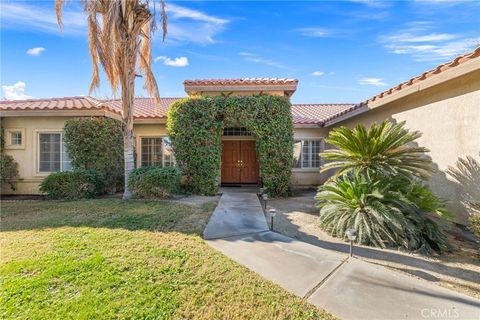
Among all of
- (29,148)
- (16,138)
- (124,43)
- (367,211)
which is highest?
(124,43)

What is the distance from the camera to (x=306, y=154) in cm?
1446

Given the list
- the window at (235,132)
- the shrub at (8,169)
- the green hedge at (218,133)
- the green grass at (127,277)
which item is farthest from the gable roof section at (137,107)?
the green grass at (127,277)

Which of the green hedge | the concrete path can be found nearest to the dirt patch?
the concrete path

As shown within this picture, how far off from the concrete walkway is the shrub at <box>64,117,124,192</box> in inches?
313

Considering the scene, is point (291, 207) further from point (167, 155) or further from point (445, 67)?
point (167, 155)

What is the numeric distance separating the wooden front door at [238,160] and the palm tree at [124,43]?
5662 millimetres

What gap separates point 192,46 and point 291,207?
953 cm

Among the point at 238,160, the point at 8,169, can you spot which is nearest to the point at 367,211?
the point at 238,160

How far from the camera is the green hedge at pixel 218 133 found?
10609 mm

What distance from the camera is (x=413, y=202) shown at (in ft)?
19.1

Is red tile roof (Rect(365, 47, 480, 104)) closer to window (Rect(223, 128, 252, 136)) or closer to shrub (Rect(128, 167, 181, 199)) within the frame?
window (Rect(223, 128, 252, 136))

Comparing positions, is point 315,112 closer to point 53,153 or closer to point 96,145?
point 96,145

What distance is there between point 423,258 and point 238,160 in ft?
34.4

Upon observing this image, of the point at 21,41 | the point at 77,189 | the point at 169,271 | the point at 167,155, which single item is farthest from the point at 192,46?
the point at 169,271
